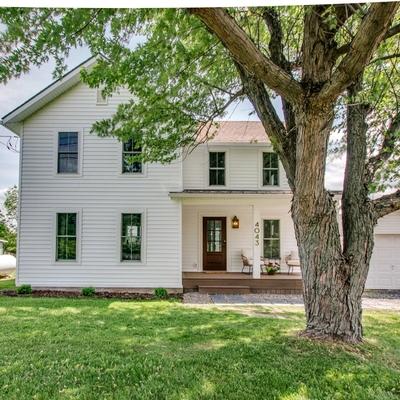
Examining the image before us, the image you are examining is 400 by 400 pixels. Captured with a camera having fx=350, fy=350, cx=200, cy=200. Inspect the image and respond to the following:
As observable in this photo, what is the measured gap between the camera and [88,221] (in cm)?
1206

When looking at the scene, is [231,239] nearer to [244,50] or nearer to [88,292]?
[88,292]

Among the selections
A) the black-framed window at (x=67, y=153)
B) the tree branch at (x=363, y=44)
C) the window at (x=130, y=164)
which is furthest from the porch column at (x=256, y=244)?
the tree branch at (x=363, y=44)

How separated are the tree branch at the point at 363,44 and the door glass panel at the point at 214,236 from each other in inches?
403

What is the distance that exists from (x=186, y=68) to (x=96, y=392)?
532 centimetres

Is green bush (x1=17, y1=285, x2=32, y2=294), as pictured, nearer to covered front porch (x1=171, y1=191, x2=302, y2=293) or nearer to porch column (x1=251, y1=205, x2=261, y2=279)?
covered front porch (x1=171, y1=191, x2=302, y2=293)

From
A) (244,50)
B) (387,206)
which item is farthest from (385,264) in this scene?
(244,50)

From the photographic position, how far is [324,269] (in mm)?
4992

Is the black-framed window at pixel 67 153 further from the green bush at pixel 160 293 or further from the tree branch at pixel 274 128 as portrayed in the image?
the tree branch at pixel 274 128

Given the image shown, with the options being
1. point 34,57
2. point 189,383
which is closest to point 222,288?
point 189,383

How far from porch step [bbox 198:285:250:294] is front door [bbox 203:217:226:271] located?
2.11 metres

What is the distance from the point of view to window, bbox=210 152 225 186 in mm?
13352

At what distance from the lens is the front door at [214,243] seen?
550 inches

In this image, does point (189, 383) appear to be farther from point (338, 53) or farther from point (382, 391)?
point (338, 53)

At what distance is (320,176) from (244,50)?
204cm
